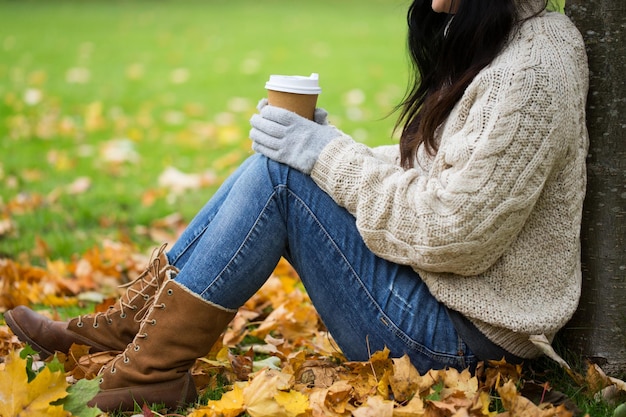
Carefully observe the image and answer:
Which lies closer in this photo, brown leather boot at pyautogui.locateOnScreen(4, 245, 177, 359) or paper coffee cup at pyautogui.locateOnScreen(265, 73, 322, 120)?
paper coffee cup at pyautogui.locateOnScreen(265, 73, 322, 120)

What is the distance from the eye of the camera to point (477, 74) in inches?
76.1

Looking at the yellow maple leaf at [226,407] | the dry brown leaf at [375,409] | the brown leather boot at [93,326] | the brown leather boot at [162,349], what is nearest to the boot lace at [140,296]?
the brown leather boot at [93,326]

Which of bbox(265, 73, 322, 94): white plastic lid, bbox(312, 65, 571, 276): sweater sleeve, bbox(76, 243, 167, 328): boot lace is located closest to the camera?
bbox(312, 65, 571, 276): sweater sleeve

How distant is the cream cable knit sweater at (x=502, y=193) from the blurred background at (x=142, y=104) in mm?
681

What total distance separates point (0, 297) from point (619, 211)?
2.16 metres

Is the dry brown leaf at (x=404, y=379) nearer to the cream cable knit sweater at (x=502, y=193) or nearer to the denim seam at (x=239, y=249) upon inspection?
the cream cable knit sweater at (x=502, y=193)

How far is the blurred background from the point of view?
4.14 metres

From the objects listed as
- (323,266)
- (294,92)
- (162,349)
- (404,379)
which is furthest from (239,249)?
(404,379)

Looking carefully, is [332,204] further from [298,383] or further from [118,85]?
[118,85]

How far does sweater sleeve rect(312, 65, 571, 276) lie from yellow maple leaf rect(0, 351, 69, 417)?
Answer: 2.68 ft

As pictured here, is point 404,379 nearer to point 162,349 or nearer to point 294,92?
point 162,349

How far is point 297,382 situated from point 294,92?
2.60 feet

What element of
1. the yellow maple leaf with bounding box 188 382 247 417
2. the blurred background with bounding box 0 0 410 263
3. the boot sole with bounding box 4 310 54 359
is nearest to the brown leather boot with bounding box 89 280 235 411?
the yellow maple leaf with bounding box 188 382 247 417

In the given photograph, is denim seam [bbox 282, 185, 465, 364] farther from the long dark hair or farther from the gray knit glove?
the long dark hair
